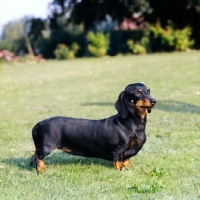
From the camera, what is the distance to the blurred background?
1088 inches

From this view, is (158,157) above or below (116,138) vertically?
below

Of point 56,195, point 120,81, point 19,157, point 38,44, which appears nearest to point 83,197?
point 56,195

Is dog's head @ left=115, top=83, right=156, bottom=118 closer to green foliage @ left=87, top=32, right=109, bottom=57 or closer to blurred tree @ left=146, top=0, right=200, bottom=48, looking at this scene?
green foliage @ left=87, top=32, right=109, bottom=57

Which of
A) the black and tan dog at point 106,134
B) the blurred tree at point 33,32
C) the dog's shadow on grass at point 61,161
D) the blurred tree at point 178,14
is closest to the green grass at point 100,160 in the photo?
the dog's shadow on grass at point 61,161

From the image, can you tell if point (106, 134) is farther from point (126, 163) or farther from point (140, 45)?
point (140, 45)

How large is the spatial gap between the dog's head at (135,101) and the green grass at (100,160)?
665 mm

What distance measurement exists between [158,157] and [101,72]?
13.3 meters

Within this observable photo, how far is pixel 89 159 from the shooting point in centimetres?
598

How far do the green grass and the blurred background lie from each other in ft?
40.3

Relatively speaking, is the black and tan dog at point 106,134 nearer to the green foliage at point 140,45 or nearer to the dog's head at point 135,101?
the dog's head at point 135,101

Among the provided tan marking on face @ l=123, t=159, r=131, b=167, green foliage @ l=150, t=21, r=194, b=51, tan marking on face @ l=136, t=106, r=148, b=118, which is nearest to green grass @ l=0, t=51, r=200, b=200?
tan marking on face @ l=123, t=159, r=131, b=167

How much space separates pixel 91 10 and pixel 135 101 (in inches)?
954

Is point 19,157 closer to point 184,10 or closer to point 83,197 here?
point 83,197

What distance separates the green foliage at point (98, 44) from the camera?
28.0 metres
